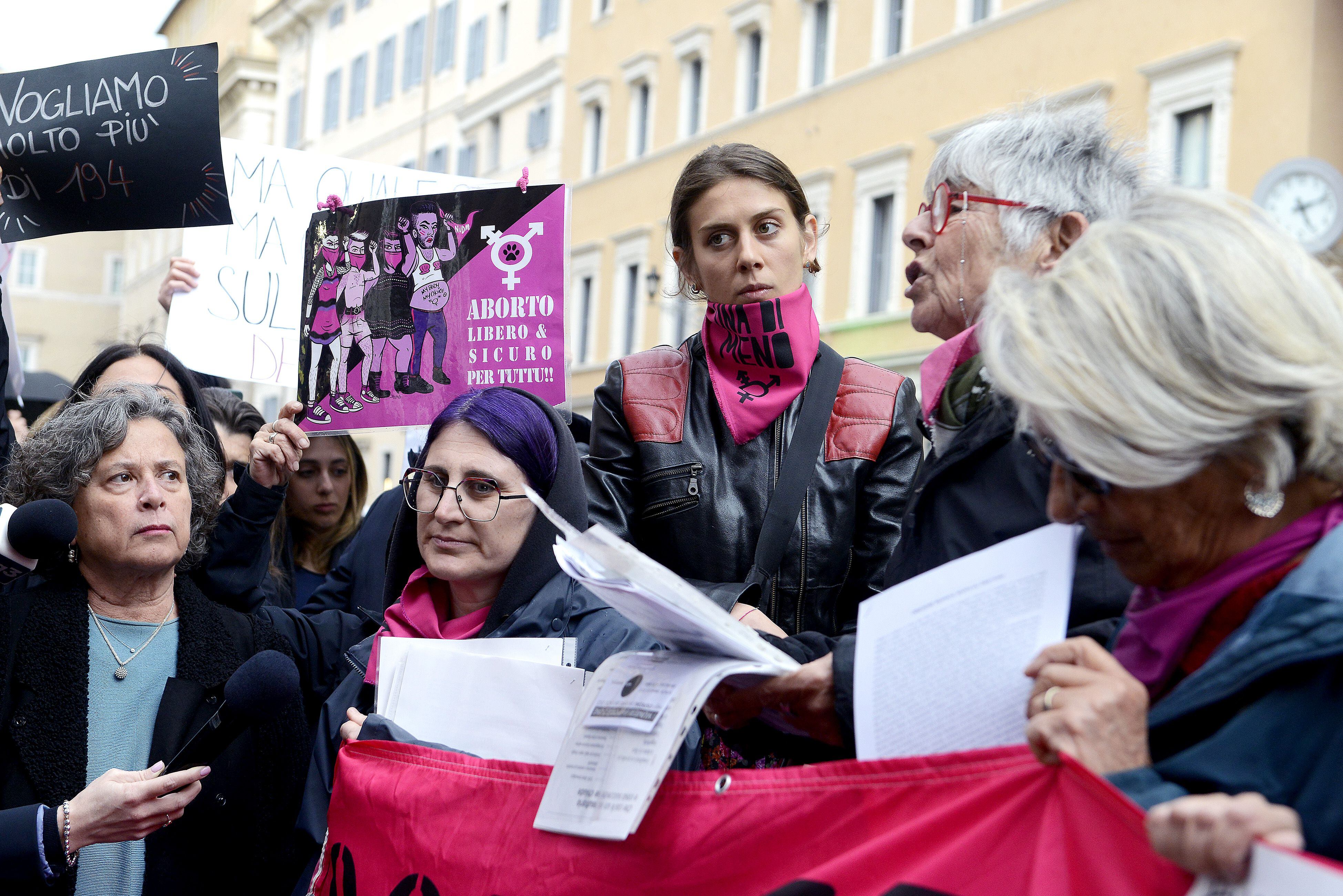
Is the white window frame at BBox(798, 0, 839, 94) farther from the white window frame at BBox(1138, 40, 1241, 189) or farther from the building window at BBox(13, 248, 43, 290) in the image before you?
the building window at BBox(13, 248, 43, 290)

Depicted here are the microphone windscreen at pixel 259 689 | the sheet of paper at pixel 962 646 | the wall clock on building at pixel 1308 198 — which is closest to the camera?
the sheet of paper at pixel 962 646

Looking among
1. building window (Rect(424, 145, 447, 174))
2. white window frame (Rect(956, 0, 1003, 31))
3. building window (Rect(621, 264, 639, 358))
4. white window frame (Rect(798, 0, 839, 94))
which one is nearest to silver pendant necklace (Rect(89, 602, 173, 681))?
white window frame (Rect(956, 0, 1003, 31))

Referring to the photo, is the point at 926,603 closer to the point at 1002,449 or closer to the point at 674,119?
the point at 1002,449

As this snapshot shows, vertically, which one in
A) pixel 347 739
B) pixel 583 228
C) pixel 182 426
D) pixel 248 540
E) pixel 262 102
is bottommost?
pixel 347 739

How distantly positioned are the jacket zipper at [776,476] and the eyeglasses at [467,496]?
0.56 meters

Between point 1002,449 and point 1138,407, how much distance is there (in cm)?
68

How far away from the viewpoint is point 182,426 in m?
3.79

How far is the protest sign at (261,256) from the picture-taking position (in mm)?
4934

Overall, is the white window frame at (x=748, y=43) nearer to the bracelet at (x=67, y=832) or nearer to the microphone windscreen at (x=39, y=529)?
the microphone windscreen at (x=39, y=529)

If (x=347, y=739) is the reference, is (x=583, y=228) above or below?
above

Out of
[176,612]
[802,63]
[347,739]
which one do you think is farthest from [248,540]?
[802,63]

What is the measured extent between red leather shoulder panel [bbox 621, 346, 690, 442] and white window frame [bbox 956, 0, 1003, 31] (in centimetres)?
1967

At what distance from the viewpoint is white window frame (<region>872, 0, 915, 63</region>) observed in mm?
23391

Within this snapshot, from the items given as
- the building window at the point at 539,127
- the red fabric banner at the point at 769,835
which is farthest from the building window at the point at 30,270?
the red fabric banner at the point at 769,835
